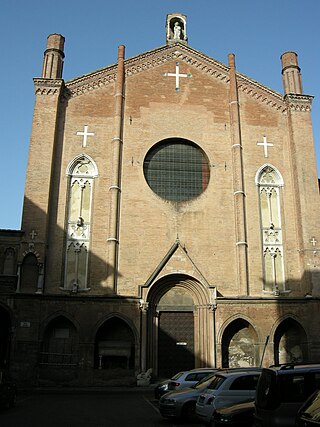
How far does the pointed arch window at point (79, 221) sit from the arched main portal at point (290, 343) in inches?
354

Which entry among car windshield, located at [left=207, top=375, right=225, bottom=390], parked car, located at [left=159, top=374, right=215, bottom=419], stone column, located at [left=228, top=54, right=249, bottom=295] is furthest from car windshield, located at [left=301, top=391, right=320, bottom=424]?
stone column, located at [left=228, top=54, right=249, bottom=295]

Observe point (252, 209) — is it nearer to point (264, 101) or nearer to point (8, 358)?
point (264, 101)

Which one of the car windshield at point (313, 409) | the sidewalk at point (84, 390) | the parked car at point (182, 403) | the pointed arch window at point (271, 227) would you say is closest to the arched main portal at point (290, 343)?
the pointed arch window at point (271, 227)

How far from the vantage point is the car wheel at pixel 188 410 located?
11.7m

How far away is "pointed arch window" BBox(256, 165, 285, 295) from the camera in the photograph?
71.5 ft

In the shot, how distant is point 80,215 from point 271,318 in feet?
32.3

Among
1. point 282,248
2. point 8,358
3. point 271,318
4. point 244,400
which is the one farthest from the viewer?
point 282,248

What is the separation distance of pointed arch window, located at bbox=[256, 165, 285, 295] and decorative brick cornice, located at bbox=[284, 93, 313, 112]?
11.9 feet

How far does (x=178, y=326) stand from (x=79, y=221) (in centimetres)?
654

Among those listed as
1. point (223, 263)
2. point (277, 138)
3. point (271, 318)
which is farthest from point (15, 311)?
point (277, 138)

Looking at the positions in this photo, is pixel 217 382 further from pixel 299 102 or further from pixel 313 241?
pixel 299 102

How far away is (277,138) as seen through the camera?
2414 centimetres

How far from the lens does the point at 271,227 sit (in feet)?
73.6

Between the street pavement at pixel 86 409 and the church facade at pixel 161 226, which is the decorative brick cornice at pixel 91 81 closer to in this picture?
the church facade at pixel 161 226
